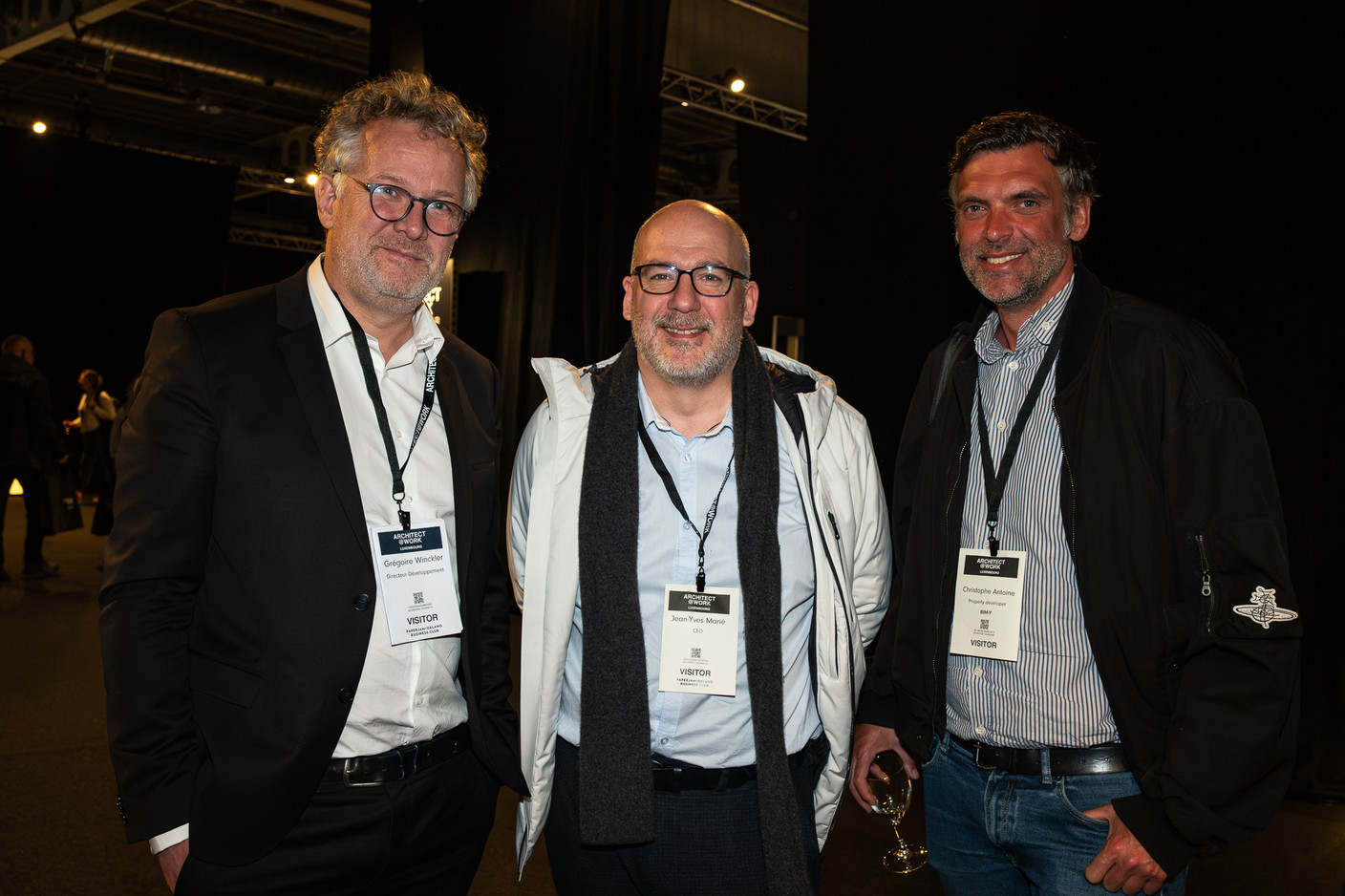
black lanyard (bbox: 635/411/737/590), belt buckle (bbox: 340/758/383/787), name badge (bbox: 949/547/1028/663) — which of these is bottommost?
belt buckle (bbox: 340/758/383/787)

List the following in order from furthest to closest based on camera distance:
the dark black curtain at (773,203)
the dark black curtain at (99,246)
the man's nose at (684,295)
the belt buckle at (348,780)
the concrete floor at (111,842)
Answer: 1. the dark black curtain at (99,246)
2. the dark black curtain at (773,203)
3. the concrete floor at (111,842)
4. the man's nose at (684,295)
5. the belt buckle at (348,780)

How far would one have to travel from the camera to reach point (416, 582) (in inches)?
65.4

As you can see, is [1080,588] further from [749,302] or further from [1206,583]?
[749,302]

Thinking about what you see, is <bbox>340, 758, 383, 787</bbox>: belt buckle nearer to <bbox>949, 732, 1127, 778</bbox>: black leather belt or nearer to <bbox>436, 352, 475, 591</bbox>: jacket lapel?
<bbox>436, 352, 475, 591</bbox>: jacket lapel

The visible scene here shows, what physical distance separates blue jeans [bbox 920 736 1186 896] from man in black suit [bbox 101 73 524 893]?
0.87 m

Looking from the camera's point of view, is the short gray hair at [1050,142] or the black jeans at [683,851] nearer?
the black jeans at [683,851]

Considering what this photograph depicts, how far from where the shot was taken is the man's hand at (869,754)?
2014 millimetres

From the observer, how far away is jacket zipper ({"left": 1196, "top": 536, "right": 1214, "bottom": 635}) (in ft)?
5.12

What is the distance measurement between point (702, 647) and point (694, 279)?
0.76 metres

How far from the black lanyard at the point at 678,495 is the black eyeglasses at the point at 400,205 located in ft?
1.81

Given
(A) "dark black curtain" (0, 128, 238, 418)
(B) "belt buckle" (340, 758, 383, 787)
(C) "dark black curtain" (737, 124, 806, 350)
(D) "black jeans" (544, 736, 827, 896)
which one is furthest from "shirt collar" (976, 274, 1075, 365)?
(A) "dark black curtain" (0, 128, 238, 418)

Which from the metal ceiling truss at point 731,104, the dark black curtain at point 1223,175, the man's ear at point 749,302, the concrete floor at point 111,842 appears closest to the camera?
the man's ear at point 749,302

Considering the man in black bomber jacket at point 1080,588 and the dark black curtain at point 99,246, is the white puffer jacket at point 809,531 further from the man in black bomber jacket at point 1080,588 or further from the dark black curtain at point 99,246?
the dark black curtain at point 99,246

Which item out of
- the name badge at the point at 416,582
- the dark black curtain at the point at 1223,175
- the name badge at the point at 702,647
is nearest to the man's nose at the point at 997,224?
the name badge at the point at 702,647
